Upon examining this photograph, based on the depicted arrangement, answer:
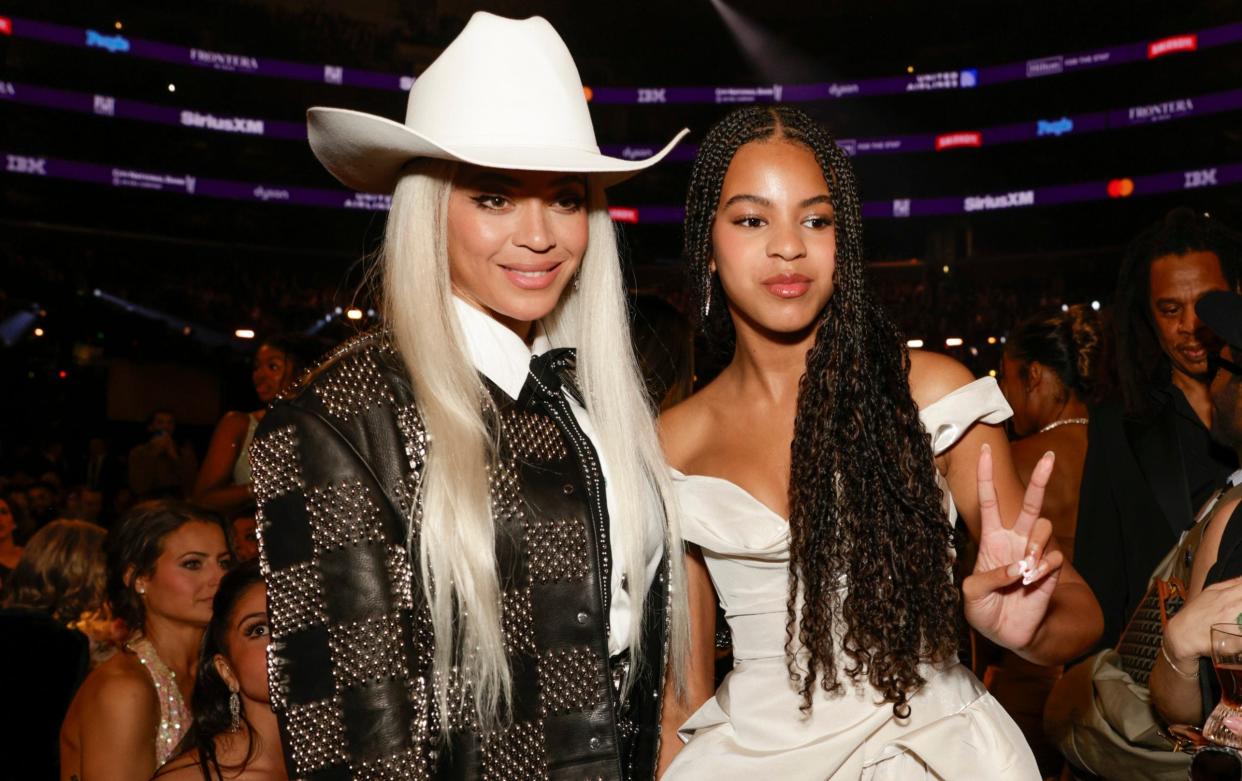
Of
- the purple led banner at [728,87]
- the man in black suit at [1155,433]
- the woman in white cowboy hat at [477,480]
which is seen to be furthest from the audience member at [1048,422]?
the purple led banner at [728,87]

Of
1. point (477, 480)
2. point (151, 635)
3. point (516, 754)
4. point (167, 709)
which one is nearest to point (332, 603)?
point (477, 480)

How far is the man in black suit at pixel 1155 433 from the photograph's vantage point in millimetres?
3520

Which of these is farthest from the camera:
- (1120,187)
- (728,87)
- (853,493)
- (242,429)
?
(728,87)

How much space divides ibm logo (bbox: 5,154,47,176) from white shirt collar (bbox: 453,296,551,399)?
584 inches

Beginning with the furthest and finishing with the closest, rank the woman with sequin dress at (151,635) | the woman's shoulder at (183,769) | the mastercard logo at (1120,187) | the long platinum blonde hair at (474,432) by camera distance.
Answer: the mastercard logo at (1120,187) < the woman with sequin dress at (151,635) < the woman's shoulder at (183,769) < the long platinum blonde hair at (474,432)

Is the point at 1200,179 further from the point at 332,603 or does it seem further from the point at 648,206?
the point at 332,603

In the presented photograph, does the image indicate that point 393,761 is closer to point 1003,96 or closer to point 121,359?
point 121,359

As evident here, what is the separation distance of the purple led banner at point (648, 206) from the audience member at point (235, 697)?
12.4 metres

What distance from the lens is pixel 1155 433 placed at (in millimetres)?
3580

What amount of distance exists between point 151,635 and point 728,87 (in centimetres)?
Answer: 1613

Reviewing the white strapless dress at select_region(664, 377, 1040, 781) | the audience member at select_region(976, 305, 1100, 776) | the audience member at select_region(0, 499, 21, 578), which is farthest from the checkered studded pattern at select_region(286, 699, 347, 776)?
the audience member at select_region(0, 499, 21, 578)

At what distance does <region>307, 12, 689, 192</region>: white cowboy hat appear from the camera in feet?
6.57

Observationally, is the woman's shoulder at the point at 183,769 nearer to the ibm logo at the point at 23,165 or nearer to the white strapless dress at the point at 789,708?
the white strapless dress at the point at 789,708

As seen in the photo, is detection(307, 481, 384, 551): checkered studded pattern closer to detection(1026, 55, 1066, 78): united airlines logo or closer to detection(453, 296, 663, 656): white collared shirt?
detection(453, 296, 663, 656): white collared shirt
